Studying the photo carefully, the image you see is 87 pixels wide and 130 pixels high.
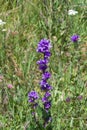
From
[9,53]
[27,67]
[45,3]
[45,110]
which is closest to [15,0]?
[45,3]

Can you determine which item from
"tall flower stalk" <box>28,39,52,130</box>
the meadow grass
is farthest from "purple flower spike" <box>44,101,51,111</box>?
the meadow grass

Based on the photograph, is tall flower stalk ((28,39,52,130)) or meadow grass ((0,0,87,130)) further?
meadow grass ((0,0,87,130))

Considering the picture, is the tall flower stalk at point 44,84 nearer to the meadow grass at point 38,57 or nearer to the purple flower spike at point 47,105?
the purple flower spike at point 47,105

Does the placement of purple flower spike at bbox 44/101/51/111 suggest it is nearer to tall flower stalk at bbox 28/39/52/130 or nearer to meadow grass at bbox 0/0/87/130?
tall flower stalk at bbox 28/39/52/130

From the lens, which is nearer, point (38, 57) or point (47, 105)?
point (47, 105)

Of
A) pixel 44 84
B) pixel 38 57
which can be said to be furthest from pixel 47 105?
pixel 38 57

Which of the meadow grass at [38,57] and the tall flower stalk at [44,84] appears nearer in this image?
the tall flower stalk at [44,84]

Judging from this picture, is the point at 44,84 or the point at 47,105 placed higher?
the point at 44,84

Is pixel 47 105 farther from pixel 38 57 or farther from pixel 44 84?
pixel 38 57

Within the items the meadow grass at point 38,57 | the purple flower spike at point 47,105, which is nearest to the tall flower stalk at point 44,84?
the purple flower spike at point 47,105
